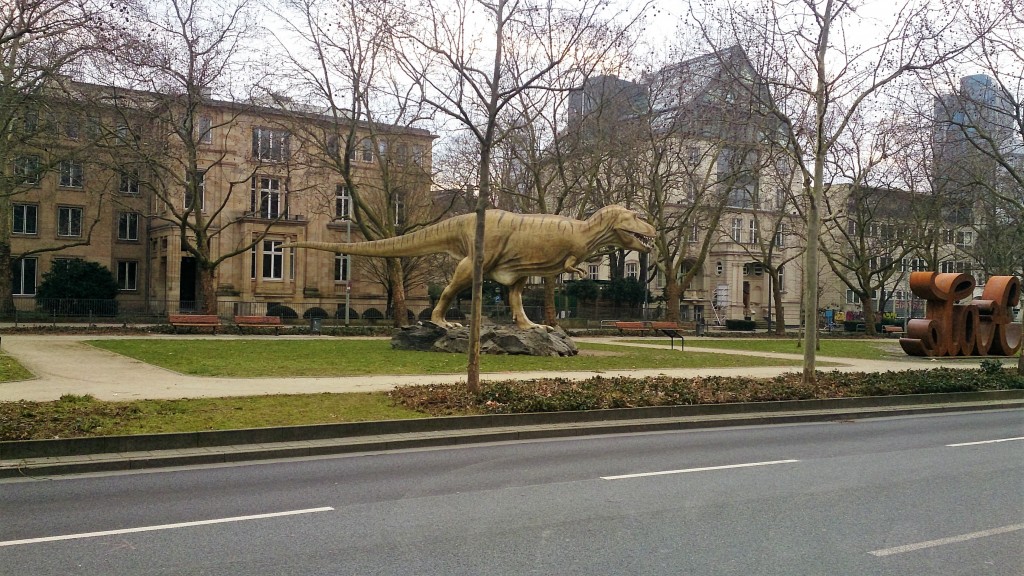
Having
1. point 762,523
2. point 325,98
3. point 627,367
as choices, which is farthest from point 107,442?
point 325,98

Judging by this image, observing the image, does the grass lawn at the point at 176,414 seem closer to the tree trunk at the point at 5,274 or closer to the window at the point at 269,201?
the tree trunk at the point at 5,274

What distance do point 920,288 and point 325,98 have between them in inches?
959

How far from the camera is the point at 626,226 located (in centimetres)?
2492

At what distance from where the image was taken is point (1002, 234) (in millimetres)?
48844

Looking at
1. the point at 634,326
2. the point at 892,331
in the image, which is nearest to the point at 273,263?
the point at 634,326

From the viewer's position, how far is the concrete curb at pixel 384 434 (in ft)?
31.3

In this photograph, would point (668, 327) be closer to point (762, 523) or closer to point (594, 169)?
point (594, 169)

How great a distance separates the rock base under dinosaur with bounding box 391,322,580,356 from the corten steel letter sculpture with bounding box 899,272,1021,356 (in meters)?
13.3

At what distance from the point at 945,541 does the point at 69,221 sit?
187ft

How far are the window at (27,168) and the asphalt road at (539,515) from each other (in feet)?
87.4

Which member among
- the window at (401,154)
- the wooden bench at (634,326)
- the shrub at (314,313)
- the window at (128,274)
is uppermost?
the window at (401,154)

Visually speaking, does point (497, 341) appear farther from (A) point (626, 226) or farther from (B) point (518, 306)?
(A) point (626, 226)

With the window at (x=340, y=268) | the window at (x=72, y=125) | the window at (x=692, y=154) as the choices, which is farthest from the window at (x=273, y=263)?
the window at (x=692, y=154)

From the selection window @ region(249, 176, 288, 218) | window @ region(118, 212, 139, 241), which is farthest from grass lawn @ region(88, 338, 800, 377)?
window @ region(118, 212, 139, 241)
